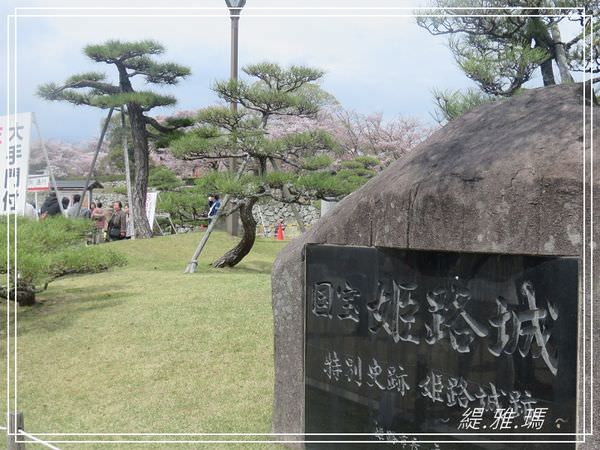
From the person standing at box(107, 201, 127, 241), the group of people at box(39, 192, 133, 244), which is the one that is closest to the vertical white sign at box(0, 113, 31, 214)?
the group of people at box(39, 192, 133, 244)

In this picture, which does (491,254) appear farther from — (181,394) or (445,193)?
(181,394)

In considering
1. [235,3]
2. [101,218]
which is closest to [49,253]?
[235,3]

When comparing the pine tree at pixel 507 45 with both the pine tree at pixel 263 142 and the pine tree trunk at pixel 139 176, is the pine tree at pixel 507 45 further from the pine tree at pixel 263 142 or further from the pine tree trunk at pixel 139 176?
the pine tree trunk at pixel 139 176

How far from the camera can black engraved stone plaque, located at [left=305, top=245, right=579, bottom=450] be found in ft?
8.87

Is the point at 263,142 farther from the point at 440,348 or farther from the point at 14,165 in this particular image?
the point at 440,348

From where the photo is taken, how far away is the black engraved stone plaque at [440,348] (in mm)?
2705

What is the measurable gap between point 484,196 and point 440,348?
29.0 inches

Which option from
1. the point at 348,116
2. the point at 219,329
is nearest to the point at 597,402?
the point at 219,329

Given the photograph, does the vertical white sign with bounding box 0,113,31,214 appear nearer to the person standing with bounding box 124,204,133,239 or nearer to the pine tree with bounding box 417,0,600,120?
the pine tree with bounding box 417,0,600,120

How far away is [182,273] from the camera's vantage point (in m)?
10.2

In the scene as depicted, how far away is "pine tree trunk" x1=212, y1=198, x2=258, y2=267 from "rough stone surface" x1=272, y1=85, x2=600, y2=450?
7.19 m

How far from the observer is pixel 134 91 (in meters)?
16.2

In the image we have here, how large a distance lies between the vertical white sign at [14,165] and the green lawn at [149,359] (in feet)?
4.59

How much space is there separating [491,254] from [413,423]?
94 centimetres
